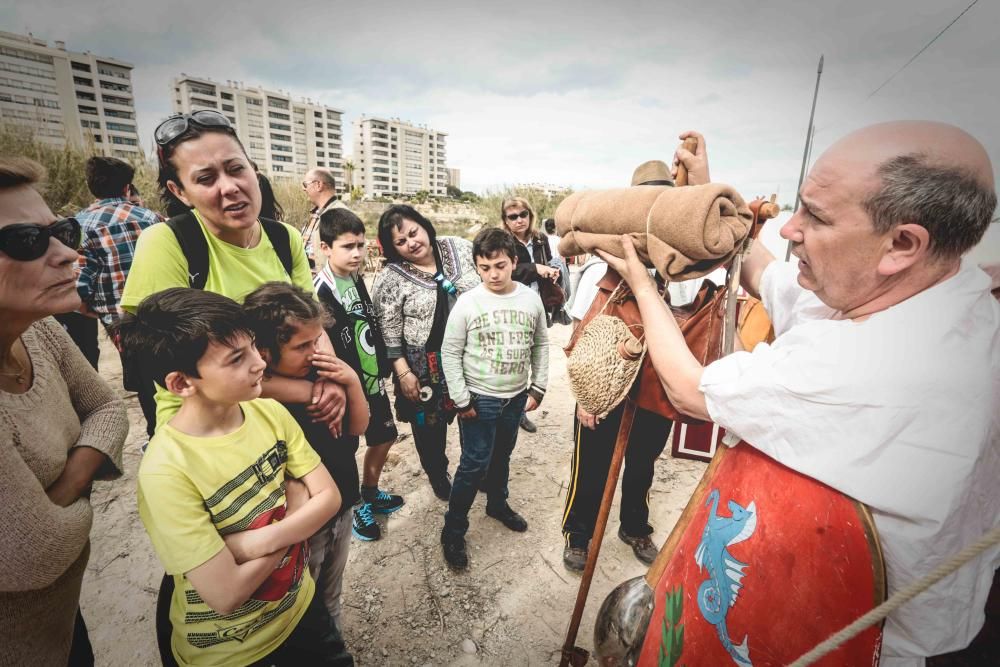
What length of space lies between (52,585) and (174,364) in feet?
2.61

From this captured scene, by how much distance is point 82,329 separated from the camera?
4082 millimetres

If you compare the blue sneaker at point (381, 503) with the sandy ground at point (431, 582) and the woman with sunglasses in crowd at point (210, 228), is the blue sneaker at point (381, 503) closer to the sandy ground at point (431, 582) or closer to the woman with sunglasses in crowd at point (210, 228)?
the sandy ground at point (431, 582)

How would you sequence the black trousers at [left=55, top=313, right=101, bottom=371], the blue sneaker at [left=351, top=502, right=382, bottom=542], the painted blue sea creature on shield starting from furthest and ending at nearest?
the black trousers at [left=55, top=313, right=101, bottom=371], the blue sneaker at [left=351, top=502, right=382, bottom=542], the painted blue sea creature on shield

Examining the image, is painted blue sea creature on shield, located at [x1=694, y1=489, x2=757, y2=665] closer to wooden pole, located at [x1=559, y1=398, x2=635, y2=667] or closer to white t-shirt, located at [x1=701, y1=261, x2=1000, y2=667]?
white t-shirt, located at [x1=701, y1=261, x2=1000, y2=667]

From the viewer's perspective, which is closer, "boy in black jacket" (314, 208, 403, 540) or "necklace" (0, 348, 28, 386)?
"necklace" (0, 348, 28, 386)

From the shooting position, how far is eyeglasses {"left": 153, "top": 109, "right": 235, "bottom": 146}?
4.69 feet

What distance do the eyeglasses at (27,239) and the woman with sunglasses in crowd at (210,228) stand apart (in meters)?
0.22

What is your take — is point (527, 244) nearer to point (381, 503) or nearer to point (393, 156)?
point (381, 503)

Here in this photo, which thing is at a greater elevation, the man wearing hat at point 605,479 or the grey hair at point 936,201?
the grey hair at point 936,201

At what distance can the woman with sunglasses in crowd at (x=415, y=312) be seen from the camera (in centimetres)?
290

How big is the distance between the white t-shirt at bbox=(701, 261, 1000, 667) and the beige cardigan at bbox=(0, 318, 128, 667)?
181 centimetres

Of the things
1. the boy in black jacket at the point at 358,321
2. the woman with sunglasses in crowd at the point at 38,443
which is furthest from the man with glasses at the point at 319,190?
the woman with sunglasses in crowd at the point at 38,443

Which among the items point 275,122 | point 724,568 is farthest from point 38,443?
point 275,122

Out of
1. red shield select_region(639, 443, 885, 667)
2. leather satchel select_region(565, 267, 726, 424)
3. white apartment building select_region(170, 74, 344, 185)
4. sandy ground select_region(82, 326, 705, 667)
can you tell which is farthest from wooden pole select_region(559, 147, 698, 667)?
white apartment building select_region(170, 74, 344, 185)
